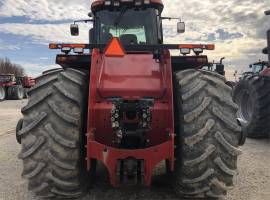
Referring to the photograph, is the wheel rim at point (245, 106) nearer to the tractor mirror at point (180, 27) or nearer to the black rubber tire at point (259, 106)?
the black rubber tire at point (259, 106)

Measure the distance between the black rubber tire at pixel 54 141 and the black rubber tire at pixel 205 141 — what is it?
1099 mm

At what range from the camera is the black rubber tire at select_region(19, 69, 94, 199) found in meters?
4.26

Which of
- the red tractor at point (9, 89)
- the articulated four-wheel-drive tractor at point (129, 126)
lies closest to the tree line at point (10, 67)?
the red tractor at point (9, 89)

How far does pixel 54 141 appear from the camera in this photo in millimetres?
4254

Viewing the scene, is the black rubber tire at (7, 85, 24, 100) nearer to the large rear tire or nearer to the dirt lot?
the large rear tire

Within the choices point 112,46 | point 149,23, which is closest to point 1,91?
point 149,23

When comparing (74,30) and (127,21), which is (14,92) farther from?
(127,21)

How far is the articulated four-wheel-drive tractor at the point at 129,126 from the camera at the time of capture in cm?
421

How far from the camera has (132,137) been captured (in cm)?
448

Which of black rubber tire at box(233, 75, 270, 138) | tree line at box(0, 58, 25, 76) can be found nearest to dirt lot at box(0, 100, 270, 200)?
black rubber tire at box(233, 75, 270, 138)

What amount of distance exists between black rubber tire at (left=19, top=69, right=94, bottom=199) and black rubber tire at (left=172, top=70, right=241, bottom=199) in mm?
1099

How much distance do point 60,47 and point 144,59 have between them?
972 mm

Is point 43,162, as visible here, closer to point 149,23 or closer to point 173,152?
point 173,152

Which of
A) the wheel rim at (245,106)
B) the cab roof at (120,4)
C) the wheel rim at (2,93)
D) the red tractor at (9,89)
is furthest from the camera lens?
the red tractor at (9,89)
